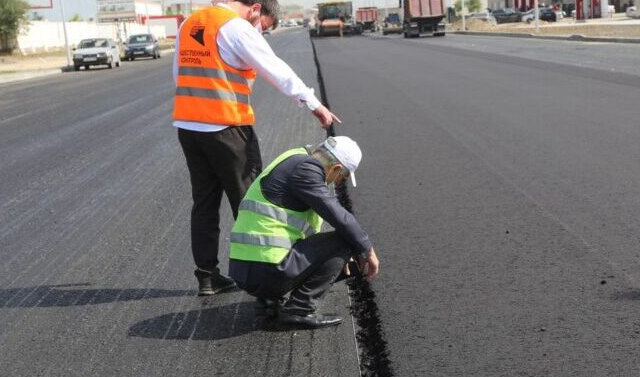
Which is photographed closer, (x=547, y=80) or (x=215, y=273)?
(x=215, y=273)

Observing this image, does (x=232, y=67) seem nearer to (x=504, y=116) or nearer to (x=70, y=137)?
(x=504, y=116)

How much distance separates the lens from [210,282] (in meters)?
5.60

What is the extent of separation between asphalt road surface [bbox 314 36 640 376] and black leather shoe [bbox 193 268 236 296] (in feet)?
3.35

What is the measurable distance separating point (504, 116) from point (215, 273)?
8.70 metres

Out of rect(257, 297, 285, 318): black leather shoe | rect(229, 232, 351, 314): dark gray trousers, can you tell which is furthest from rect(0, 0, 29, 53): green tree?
rect(229, 232, 351, 314): dark gray trousers

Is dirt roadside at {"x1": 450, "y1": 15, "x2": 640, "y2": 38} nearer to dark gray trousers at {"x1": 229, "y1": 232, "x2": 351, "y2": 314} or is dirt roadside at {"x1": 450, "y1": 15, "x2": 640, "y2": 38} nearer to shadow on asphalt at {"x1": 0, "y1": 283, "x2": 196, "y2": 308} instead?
shadow on asphalt at {"x1": 0, "y1": 283, "x2": 196, "y2": 308}

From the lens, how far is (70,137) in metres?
14.8

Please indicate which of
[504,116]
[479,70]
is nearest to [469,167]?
[504,116]

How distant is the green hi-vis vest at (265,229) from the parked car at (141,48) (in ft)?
163

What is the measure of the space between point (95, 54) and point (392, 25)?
38.1 m

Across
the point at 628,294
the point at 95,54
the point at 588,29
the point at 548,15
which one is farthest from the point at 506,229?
the point at 548,15

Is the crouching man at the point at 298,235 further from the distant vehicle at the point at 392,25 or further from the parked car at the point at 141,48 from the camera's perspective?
the distant vehicle at the point at 392,25

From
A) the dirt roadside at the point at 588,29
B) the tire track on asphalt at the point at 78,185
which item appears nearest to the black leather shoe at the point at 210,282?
the tire track on asphalt at the point at 78,185

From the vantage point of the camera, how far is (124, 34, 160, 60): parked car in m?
52.9
